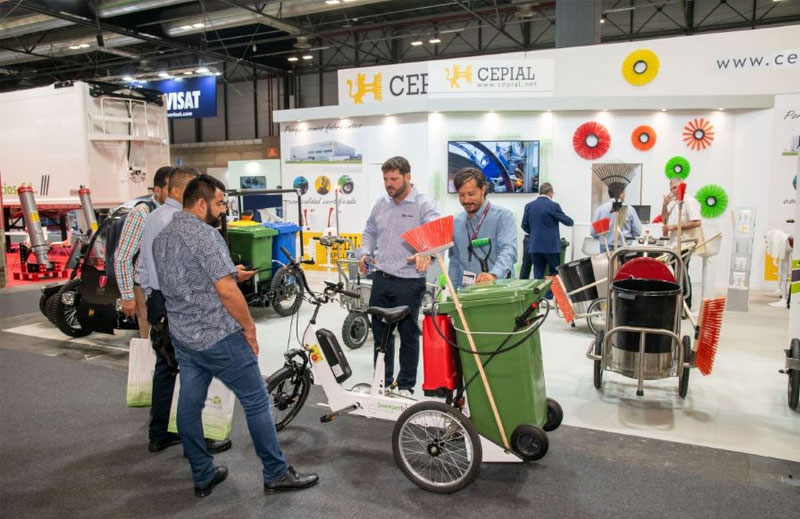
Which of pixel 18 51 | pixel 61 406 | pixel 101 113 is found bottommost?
pixel 61 406

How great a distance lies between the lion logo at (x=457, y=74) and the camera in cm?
904

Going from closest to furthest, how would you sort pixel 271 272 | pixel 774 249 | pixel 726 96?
pixel 271 272 < pixel 774 249 < pixel 726 96

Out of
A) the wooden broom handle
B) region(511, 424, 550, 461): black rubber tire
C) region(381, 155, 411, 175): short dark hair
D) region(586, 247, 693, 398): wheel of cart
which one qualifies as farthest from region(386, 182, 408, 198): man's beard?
region(511, 424, 550, 461): black rubber tire

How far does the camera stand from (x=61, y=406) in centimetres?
437

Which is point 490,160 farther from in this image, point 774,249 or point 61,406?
point 61,406

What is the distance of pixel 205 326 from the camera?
2805 mm

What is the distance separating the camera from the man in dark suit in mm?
7258

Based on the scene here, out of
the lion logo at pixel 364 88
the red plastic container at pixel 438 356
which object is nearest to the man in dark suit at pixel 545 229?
the lion logo at pixel 364 88

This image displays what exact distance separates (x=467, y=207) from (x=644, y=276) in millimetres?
1517

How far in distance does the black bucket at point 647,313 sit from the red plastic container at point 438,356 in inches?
63.5

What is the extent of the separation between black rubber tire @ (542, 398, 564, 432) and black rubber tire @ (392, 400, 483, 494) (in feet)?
1.94

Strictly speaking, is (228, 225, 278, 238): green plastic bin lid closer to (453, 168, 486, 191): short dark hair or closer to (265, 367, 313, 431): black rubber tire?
(265, 367, 313, 431): black rubber tire

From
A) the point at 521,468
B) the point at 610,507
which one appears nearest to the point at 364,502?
the point at 521,468

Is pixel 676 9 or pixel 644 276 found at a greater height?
pixel 676 9
